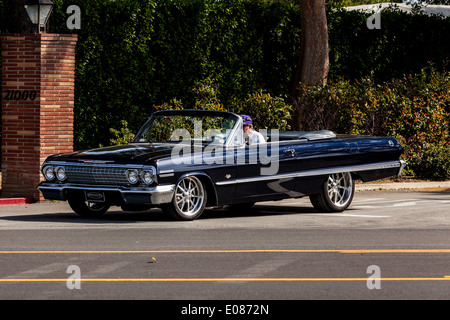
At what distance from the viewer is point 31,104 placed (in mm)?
16672

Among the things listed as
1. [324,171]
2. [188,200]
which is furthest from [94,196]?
[324,171]

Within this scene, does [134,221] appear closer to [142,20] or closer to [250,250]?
[250,250]

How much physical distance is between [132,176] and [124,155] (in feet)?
1.62

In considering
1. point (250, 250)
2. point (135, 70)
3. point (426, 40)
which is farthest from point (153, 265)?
point (426, 40)

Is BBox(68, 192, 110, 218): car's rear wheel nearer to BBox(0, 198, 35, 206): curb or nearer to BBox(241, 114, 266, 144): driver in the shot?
BBox(241, 114, 266, 144): driver

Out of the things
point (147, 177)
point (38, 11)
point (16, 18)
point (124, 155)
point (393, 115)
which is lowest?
point (147, 177)

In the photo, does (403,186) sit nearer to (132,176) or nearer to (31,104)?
(31,104)

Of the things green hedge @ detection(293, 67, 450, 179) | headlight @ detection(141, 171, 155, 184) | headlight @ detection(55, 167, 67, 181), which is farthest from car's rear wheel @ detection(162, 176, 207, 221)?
green hedge @ detection(293, 67, 450, 179)

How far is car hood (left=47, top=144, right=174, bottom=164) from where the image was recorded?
41.6ft

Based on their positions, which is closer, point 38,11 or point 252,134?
point 252,134

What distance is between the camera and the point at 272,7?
2356 cm

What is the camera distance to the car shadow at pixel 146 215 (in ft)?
44.4

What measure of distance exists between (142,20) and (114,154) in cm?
863

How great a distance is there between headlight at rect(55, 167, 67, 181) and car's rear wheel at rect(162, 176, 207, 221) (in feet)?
4.94
